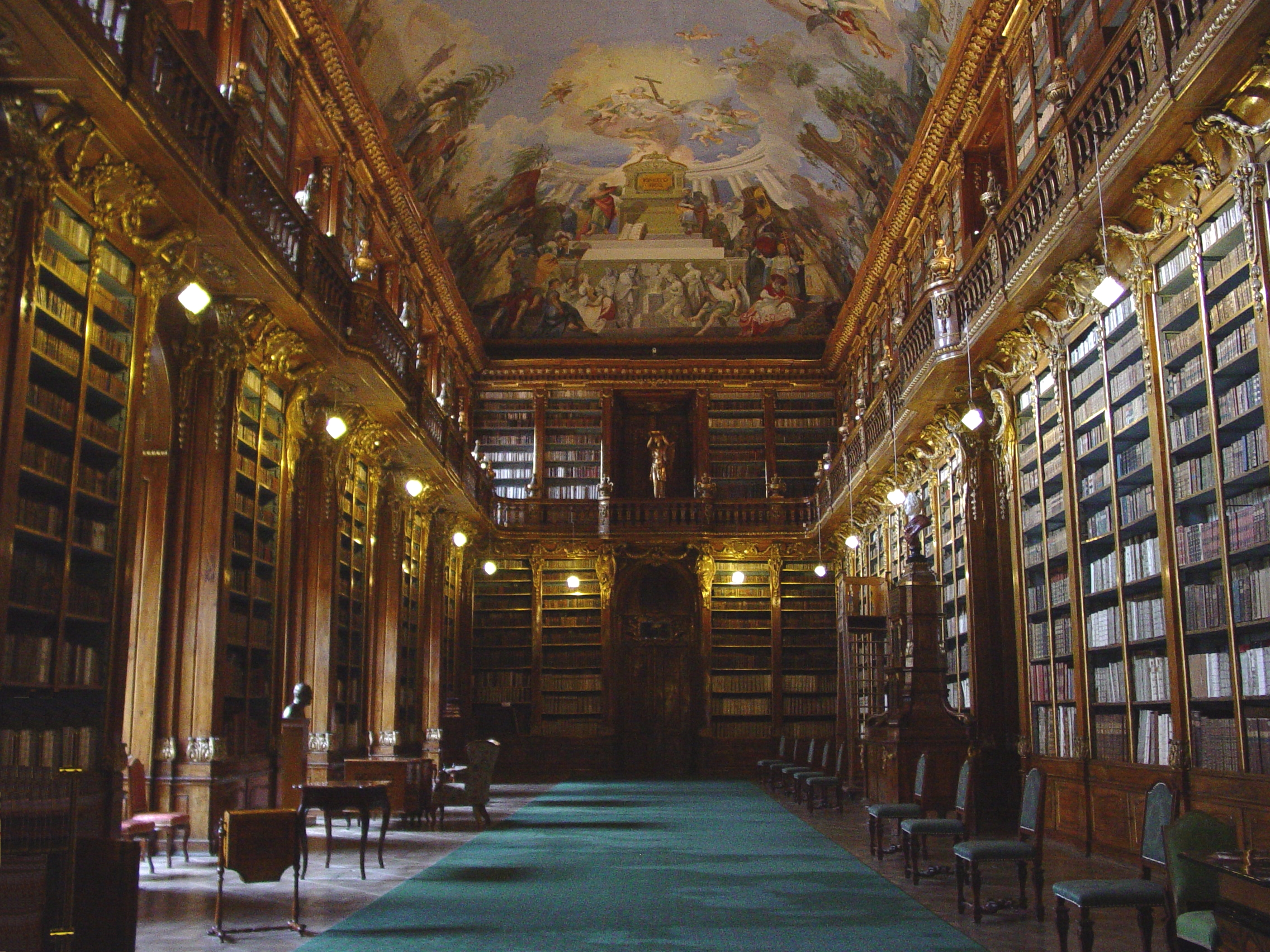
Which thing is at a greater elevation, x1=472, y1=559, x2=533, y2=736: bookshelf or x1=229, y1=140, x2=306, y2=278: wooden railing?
x1=229, y1=140, x2=306, y2=278: wooden railing

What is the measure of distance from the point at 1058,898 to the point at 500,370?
1778 cm

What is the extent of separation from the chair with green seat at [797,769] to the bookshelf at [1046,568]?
15.2ft

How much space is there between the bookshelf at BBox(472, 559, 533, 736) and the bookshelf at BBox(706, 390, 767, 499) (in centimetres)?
401

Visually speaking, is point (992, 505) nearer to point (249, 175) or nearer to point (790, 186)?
point (249, 175)

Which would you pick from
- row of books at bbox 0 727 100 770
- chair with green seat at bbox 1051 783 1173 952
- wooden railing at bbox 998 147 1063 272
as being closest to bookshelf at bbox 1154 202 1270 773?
wooden railing at bbox 998 147 1063 272

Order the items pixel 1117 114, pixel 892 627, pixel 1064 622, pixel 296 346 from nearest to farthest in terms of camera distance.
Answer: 1. pixel 1117 114
2. pixel 1064 622
3. pixel 296 346
4. pixel 892 627

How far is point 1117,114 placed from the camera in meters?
7.14

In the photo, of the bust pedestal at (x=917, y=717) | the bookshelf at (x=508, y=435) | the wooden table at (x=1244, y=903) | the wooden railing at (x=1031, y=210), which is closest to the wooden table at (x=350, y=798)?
the bust pedestal at (x=917, y=717)

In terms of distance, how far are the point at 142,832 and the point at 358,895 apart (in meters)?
1.65

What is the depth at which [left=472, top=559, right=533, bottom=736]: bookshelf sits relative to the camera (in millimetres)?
20438

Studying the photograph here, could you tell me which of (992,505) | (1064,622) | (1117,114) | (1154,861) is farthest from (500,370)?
(1154,861)

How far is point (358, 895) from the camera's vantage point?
277 inches

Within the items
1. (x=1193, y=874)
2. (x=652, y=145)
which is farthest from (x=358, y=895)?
(x=652, y=145)

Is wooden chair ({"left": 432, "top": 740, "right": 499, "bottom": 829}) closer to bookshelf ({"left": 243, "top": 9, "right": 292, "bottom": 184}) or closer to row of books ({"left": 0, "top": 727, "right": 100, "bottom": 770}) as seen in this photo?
row of books ({"left": 0, "top": 727, "right": 100, "bottom": 770})
